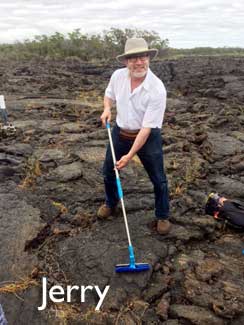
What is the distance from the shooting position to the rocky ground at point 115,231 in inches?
139

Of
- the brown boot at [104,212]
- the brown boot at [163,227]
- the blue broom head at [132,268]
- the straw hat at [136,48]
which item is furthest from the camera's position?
the brown boot at [104,212]

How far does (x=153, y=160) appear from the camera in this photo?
4062mm

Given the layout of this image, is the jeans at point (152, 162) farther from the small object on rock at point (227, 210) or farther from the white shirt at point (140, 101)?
the small object on rock at point (227, 210)

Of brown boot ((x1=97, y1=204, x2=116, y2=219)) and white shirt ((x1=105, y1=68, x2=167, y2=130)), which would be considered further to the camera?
brown boot ((x1=97, y1=204, x2=116, y2=219))

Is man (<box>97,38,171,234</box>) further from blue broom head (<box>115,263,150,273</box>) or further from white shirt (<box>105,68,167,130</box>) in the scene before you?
blue broom head (<box>115,263,150,273</box>)

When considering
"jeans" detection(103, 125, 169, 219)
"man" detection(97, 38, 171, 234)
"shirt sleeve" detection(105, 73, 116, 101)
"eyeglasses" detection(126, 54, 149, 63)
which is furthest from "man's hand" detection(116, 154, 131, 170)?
"eyeglasses" detection(126, 54, 149, 63)

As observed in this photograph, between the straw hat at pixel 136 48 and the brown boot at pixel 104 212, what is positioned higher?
the straw hat at pixel 136 48

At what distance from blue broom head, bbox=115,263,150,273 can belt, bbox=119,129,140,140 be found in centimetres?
124

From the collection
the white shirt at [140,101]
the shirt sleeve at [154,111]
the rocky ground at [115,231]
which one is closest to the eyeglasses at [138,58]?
the white shirt at [140,101]

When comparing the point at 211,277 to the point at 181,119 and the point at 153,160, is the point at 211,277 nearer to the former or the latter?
the point at 153,160

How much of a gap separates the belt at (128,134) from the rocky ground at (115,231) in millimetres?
1096

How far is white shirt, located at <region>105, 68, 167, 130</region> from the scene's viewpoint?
12.2 feet

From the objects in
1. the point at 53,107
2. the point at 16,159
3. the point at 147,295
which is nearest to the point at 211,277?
the point at 147,295

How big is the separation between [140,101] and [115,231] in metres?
1.55
